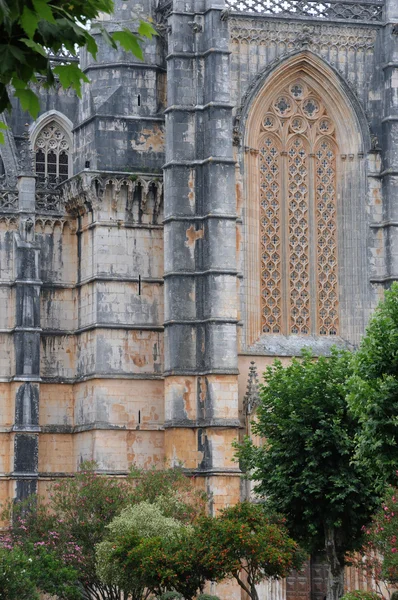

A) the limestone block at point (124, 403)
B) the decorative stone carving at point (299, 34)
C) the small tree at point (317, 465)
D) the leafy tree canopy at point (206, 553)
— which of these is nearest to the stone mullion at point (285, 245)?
the decorative stone carving at point (299, 34)

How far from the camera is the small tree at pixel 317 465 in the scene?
104 ft

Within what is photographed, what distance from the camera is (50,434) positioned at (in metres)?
43.2

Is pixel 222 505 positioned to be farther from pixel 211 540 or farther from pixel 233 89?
pixel 233 89

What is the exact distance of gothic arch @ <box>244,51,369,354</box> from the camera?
1704 inches

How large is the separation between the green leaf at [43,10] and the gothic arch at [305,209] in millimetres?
33952

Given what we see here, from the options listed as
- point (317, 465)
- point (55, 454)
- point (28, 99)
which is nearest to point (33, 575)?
point (317, 465)

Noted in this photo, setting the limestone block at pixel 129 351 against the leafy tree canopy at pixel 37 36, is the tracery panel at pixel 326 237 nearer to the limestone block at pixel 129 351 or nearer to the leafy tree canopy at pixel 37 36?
the limestone block at pixel 129 351

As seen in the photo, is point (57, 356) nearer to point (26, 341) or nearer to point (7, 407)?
point (26, 341)

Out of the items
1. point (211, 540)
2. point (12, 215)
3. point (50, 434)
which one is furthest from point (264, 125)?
point (211, 540)

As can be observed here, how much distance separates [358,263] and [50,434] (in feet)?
36.1

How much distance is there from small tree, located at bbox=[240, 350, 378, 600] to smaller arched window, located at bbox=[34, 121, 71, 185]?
16.3 m

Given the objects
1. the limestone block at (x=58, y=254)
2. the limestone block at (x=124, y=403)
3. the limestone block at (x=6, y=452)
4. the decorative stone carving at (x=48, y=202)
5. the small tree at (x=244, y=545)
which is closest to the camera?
the small tree at (x=244, y=545)

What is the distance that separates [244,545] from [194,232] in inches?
547

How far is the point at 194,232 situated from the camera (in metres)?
41.4
